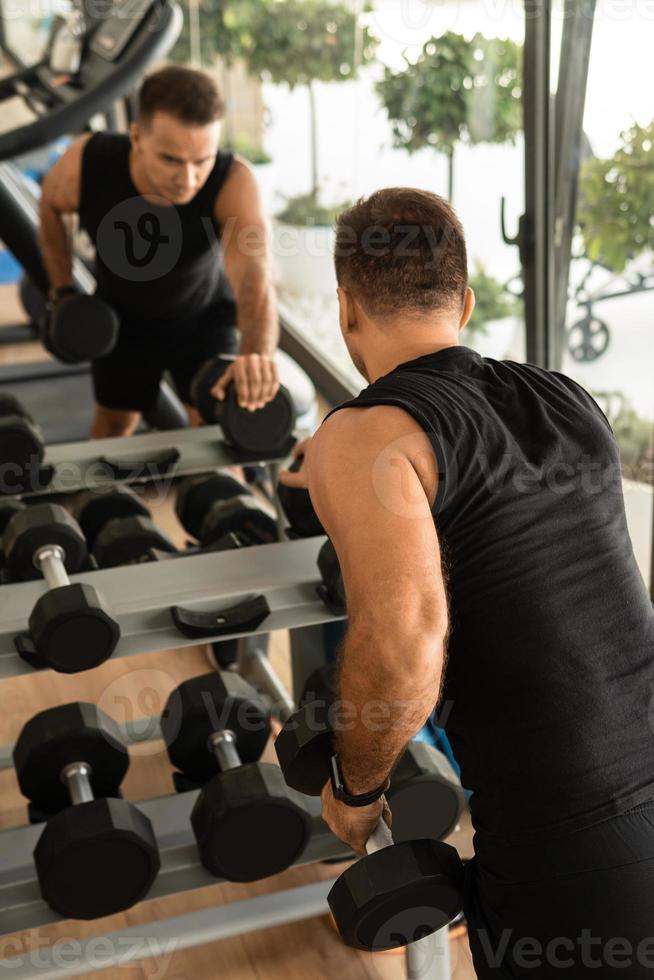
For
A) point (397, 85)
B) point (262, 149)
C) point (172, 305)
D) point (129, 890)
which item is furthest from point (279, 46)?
point (129, 890)

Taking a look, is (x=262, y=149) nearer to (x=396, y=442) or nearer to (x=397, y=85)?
(x=397, y=85)

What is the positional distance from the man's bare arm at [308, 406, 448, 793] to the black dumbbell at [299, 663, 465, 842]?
450mm

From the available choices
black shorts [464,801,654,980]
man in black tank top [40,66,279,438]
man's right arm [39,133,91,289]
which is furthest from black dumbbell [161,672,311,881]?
man's right arm [39,133,91,289]

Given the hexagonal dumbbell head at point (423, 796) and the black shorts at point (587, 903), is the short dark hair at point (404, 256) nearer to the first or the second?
the black shorts at point (587, 903)

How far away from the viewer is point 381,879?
1.20 m

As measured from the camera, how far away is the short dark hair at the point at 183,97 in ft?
→ 7.48

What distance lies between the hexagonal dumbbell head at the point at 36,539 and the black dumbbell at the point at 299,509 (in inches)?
13.6

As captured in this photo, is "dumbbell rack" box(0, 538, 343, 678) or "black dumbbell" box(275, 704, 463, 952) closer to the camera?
"black dumbbell" box(275, 704, 463, 952)

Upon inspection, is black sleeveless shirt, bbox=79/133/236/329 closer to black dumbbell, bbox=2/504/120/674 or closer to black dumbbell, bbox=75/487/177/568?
black dumbbell, bbox=75/487/177/568

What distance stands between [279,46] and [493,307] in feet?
6.36

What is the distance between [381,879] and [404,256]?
70cm

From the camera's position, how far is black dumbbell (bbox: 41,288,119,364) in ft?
7.99

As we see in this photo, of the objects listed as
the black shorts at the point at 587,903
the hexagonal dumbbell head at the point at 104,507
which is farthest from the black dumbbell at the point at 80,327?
the black shorts at the point at 587,903

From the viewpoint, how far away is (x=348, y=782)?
121 centimetres
